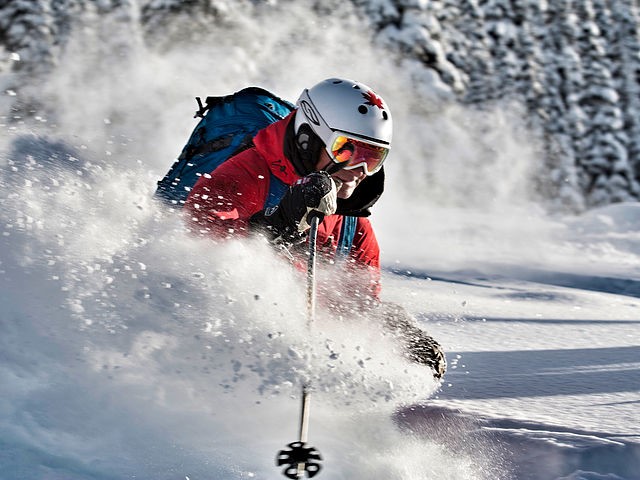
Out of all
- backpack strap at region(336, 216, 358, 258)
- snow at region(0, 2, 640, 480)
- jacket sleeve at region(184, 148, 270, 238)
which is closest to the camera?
snow at region(0, 2, 640, 480)

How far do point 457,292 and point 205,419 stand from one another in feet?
10.5

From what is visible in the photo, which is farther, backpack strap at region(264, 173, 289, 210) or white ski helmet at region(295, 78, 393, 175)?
backpack strap at region(264, 173, 289, 210)

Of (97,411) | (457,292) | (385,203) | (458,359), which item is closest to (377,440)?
(97,411)

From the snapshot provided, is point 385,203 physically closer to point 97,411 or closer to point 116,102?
point 116,102

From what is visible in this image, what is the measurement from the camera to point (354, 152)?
10.2 feet

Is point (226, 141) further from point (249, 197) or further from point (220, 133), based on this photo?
point (249, 197)

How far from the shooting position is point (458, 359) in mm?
3500

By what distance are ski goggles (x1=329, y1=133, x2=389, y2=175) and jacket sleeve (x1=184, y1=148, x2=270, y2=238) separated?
1.06 feet

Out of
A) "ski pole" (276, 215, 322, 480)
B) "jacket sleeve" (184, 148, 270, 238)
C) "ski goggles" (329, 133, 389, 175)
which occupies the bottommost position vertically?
"ski pole" (276, 215, 322, 480)

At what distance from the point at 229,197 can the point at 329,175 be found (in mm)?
423

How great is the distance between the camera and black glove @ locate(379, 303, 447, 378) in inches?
112

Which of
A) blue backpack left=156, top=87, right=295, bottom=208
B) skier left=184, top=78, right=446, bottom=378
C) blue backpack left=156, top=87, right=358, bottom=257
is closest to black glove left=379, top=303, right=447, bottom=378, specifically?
skier left=184, top=78, right=446, bottom=378

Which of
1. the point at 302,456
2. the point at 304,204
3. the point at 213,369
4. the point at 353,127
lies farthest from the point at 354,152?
the point at 302,456

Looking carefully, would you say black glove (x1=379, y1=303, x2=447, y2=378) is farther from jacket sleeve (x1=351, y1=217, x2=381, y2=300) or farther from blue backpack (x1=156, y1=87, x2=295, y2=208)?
blue backpack (x1=156, y1=87, x2=295, y2=208)
